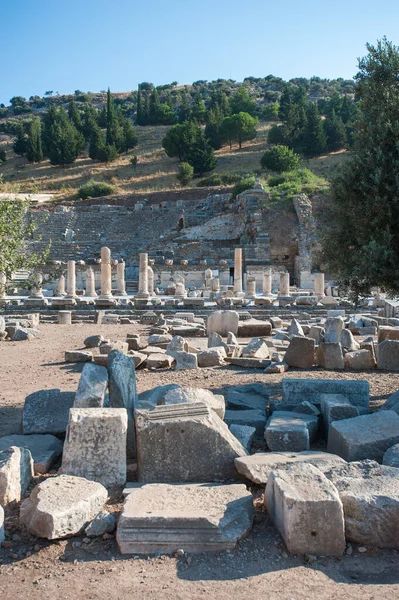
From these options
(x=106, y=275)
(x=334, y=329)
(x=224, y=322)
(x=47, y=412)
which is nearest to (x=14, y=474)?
(x=47, y=412)

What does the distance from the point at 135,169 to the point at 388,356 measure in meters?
53.8

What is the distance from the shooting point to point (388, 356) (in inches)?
363

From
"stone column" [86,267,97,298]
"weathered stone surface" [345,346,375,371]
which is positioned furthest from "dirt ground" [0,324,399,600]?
"stone column" [86,267,97,298]

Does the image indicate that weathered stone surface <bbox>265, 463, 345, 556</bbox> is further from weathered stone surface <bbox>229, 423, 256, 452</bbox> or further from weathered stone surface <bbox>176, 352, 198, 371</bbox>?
weathered stone surface <bbox>176, 352, 198, 371</bbox>

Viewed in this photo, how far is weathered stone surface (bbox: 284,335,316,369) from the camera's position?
367 inches

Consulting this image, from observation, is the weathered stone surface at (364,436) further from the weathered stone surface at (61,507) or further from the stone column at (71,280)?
the stone column at (71,280)

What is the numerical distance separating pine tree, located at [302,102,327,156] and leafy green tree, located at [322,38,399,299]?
53.6 meters

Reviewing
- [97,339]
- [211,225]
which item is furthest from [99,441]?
[211,225]

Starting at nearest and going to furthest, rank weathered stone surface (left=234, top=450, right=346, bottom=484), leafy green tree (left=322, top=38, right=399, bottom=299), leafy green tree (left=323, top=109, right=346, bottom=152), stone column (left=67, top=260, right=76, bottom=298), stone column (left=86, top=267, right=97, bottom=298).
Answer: weathered stone surface (left=234, top=450, right=346, bottom=484) → leafy green tree (left=322, top=38, right=399, bottom=299) → stone column (left=67, top=260, right=76, bottom=298) → stone column (left=86, top=267, right=97, bottom=298) → leafy green tree (left=323, top=109, right=346, bottom=152)

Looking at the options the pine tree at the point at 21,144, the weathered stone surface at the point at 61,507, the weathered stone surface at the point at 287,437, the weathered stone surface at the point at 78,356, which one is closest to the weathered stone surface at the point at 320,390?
the weathered stone surface at the point at 287,437

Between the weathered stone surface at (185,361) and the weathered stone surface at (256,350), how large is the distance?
4.05ft

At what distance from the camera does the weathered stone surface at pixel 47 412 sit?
5.62m

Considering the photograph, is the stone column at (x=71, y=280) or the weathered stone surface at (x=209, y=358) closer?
the weathered stone surface at (x=209, y=358)

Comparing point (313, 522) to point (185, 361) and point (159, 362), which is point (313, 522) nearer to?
point (185, 361)
